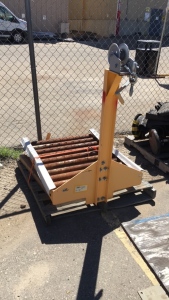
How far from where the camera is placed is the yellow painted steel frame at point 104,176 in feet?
8.39

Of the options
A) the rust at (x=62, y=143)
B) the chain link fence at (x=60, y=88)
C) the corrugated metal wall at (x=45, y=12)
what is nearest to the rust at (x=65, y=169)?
the rust at (x=62, y=143)

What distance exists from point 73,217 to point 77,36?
2117 centimetres

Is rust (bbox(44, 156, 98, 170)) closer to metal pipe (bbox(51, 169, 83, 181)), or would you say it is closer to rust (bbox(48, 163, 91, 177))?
rust (bbox(48, 163, 91, 177))

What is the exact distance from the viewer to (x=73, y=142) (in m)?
3.80

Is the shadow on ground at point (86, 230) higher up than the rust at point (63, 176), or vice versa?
the rust at point (63, 176)

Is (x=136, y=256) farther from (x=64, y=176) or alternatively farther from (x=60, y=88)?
(x=60, y=88)

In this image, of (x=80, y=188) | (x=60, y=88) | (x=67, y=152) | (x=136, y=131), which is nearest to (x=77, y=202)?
(x=80, y=188)

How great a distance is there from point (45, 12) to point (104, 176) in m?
21.2

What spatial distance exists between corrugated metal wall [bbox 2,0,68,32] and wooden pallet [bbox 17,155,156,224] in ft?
64.4

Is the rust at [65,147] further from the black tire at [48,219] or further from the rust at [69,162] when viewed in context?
the black tire at [48,219]

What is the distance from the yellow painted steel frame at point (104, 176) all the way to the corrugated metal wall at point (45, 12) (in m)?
20.1

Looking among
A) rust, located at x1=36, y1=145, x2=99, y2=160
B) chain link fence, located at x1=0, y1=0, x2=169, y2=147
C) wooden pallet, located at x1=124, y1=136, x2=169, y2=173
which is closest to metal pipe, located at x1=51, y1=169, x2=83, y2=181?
rust, located at x1=36, y1=145, x2=99, y2=160

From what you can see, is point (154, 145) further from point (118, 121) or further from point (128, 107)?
point (128, 107)

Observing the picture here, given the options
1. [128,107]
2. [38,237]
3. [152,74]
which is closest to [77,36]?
[152,74]
